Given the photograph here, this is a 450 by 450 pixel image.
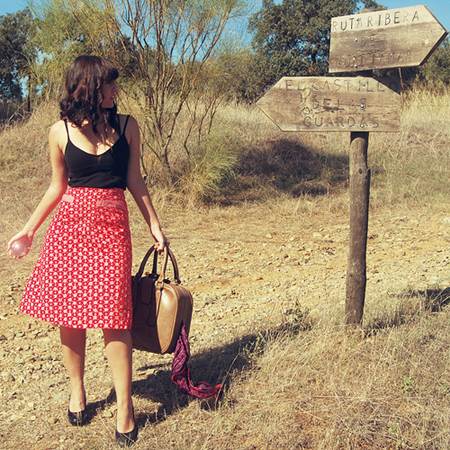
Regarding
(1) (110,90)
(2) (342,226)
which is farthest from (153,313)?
(2) (342,226)

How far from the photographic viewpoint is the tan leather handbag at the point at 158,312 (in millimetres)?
2930

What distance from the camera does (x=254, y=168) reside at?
35.5 ft

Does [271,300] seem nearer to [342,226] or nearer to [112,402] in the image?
[112,402]

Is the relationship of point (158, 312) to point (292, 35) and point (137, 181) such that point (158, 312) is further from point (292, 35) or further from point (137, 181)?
point (292, 35)

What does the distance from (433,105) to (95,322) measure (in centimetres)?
1445

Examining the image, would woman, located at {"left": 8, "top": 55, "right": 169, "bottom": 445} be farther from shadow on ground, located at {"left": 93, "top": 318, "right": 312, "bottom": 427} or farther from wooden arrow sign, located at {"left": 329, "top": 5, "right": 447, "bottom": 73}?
wooden arrow sign, located at {"left": 329, "top": 5, "right": 447, "bottom": 73}

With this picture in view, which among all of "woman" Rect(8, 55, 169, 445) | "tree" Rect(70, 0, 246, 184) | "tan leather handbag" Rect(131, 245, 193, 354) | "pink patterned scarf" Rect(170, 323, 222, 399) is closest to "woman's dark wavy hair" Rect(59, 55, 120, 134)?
"woman" Rect(8, 55, 169, 445)

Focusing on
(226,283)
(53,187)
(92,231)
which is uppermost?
(53,187)

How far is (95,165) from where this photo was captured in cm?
280

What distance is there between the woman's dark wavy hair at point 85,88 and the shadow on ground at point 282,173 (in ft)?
21.0

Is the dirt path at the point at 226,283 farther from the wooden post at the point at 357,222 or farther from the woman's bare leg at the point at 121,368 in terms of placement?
the wooden post at the point at 357,222

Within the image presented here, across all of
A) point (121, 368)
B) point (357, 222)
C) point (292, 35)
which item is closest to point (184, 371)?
point (121, 368)

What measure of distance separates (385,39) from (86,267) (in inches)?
80.6

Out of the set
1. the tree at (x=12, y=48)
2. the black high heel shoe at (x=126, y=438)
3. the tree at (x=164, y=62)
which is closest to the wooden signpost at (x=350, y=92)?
the black high heel shoe at (x=126, y=438)
